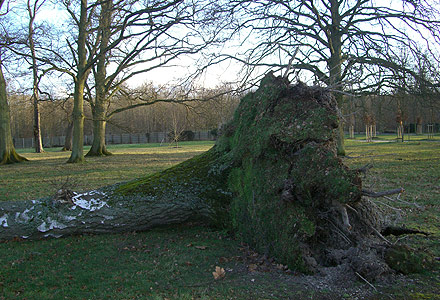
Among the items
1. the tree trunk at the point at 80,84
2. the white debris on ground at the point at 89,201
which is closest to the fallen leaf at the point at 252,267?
the white debris on ground at the point at 89,201

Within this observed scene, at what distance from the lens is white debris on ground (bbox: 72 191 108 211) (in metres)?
5.36

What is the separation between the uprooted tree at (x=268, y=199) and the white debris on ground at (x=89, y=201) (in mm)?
16

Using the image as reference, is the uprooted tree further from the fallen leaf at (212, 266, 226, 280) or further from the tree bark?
the tree bark

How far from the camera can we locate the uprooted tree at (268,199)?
408cm

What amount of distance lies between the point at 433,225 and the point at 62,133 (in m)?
66.4

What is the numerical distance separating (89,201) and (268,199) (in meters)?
2.95

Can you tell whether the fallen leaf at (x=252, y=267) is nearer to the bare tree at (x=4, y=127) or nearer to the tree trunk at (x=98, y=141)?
the bare tree at (x=4, y=127)

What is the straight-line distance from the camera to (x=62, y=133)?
206 feet

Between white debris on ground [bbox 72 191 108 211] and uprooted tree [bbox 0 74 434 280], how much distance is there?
2 cm

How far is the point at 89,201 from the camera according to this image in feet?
17.8

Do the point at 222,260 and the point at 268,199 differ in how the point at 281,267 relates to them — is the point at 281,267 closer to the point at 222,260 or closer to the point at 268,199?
the point at 222,260

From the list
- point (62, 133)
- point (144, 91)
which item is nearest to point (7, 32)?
point (144, 91)

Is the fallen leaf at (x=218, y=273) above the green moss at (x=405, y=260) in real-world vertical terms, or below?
below

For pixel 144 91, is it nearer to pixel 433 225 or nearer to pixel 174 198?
pixel 174 198
